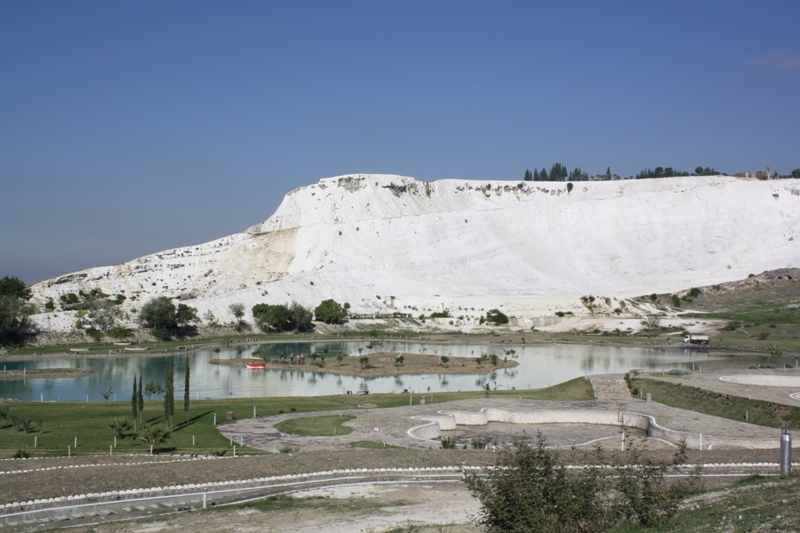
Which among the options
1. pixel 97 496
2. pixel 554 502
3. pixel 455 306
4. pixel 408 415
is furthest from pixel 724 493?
pixel 455 306

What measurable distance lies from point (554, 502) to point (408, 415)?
1742 cm

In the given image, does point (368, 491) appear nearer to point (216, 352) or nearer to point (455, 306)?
point (216, 352)

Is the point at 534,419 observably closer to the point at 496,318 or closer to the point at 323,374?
the point at 323,374

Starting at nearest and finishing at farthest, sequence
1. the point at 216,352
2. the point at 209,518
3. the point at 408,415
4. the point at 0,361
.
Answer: the point at 209,518, the point at 408,415, the point at 0,361, the point at 216,352

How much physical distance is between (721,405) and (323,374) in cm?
2496

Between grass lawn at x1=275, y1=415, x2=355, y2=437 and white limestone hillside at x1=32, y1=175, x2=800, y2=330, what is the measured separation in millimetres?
50811

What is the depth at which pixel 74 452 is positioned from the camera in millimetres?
22953


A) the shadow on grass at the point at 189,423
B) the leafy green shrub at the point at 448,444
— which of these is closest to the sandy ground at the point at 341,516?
the leafy green shrub at the point at 448,444

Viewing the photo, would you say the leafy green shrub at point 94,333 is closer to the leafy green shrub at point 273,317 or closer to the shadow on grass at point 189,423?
the leafy green shrub at point 273,317

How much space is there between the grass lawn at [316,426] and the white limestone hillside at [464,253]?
167 ft

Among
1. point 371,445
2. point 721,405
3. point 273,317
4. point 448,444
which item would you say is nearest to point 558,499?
point 448,444

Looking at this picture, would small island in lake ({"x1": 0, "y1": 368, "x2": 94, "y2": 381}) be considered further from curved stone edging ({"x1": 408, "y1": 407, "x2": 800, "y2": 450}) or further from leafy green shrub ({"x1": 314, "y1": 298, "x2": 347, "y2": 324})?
leafy green shrub ({"x1": 314, "y1": 298, "x2": 347, "y2": 324})

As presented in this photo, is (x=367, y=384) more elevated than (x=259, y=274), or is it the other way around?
(x=259, y=274)

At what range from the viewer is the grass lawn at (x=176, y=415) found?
23.9 m
